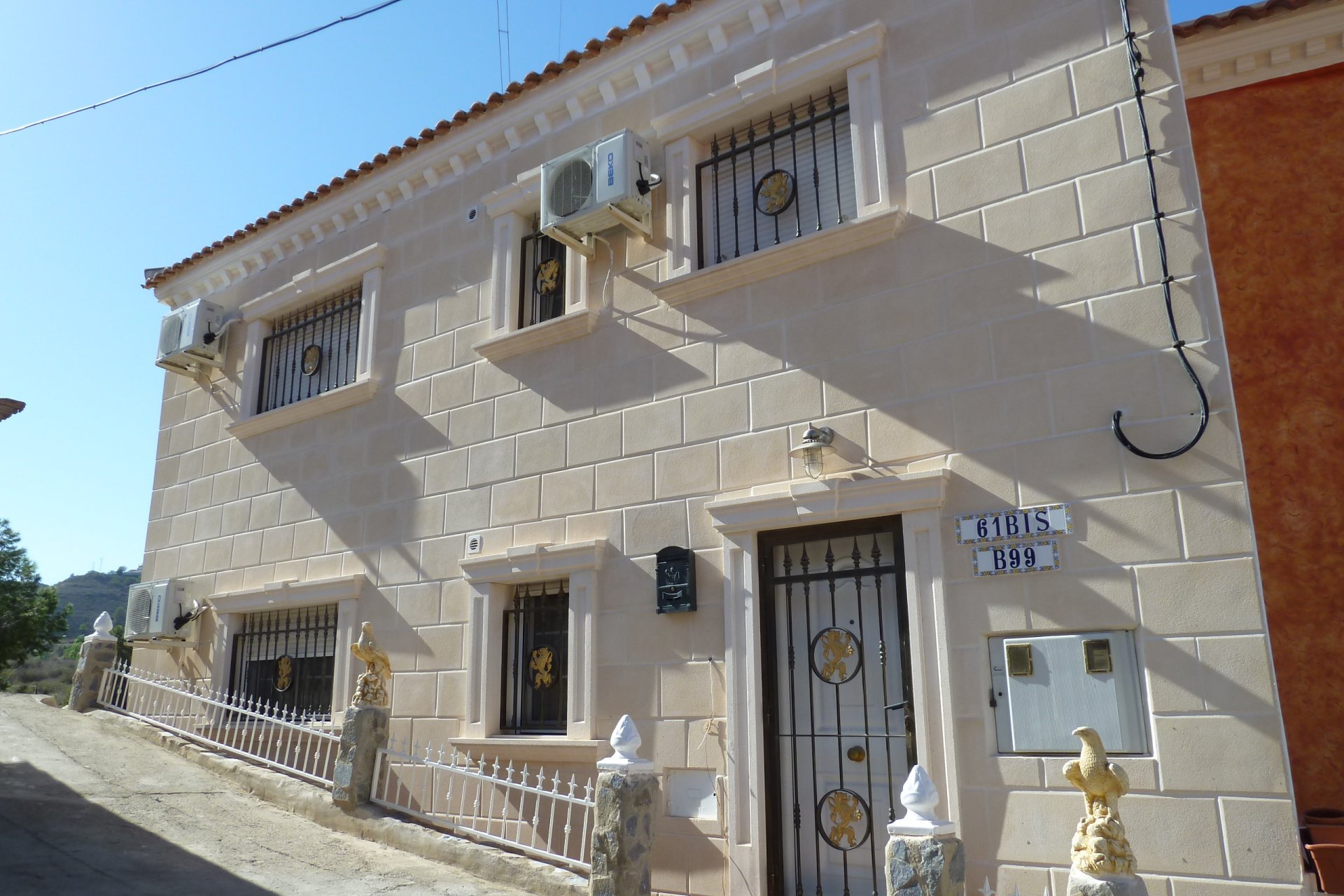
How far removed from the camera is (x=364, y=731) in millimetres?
7879

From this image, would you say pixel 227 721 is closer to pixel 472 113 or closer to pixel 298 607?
pixel 298 607

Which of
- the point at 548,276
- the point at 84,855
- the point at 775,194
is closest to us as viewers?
the point at 84,855

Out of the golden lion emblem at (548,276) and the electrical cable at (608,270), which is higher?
the golden lion emblem at (548,276)

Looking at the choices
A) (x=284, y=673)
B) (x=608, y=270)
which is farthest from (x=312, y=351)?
(x=608, y=270)

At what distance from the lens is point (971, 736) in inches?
218

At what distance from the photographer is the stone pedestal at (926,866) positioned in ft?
14.2

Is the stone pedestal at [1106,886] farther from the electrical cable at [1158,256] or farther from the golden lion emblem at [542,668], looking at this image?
the golden lion emblem at [542,668]

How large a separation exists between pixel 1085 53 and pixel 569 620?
5.29 meters

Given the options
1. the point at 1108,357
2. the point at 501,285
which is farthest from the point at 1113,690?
the point at 501,285

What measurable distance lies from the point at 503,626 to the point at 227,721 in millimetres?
3628

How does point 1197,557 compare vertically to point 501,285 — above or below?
below

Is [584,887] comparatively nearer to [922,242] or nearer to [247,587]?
[922,242]

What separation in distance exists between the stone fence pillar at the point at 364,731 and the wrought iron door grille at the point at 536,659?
3.34ft

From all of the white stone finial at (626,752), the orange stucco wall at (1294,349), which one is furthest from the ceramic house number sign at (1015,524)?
the orange stucco wall at (1294,349)
